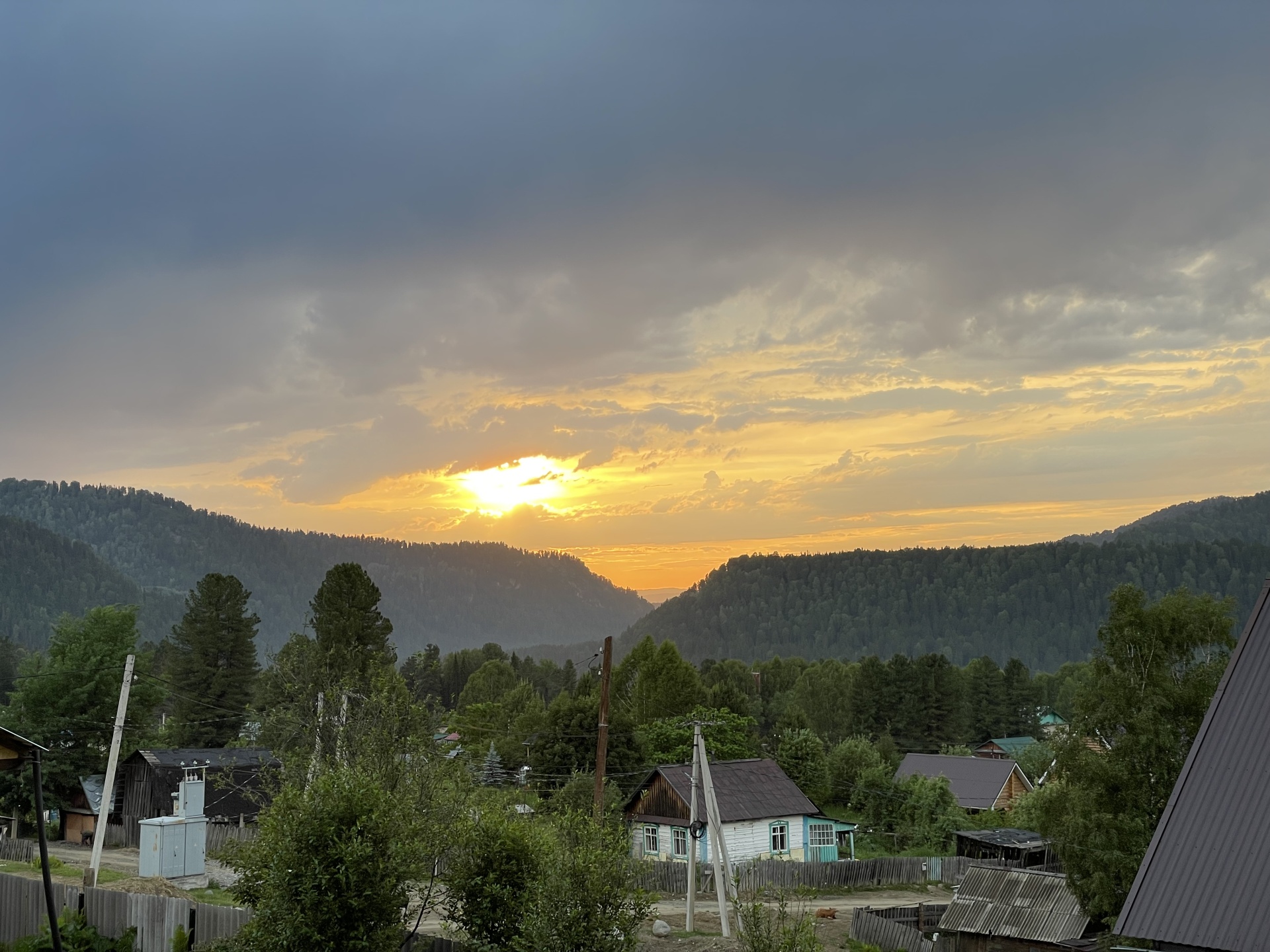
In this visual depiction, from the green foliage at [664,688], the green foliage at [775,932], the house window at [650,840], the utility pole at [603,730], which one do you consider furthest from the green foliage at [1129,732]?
the green foliage at [664,688]

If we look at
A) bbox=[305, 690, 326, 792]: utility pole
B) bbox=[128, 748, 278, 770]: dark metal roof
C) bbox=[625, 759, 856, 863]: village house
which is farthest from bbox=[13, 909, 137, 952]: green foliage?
bbox=[128, 748, 278, 770]: dark metal roof

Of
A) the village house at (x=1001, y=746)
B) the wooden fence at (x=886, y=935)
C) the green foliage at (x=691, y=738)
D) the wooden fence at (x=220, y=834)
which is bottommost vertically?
the village house at (x=1001, y=746)

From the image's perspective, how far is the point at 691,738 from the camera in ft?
217

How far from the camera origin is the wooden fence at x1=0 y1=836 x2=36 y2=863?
41.6 m

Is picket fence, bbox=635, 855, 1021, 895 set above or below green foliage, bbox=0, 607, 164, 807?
below

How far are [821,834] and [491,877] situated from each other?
126 ft

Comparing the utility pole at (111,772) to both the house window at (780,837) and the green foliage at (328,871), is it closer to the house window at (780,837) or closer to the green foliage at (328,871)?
the green foliage at (328,871)

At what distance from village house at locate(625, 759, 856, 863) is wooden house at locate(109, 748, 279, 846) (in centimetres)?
2018

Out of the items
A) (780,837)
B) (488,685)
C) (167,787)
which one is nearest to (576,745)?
(780,837)

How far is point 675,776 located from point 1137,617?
2870cm

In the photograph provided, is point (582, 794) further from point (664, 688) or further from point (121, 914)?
point (664, 688)

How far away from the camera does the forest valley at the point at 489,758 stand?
63.2 ft

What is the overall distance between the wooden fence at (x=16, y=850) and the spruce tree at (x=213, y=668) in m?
31.5

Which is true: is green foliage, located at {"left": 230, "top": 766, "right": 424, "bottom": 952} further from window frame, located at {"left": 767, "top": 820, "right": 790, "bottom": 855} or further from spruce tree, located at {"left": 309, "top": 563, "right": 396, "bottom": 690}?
window frame, located at {"left": 767, "top": 820, "right": 790, "bottom": 855}
